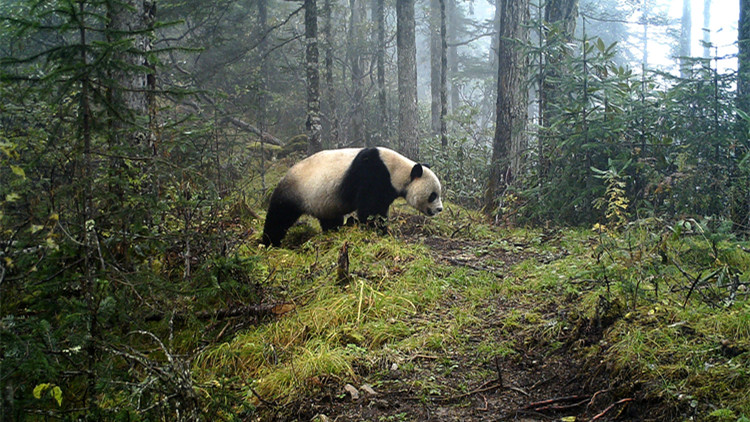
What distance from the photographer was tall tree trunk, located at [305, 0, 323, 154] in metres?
13.1

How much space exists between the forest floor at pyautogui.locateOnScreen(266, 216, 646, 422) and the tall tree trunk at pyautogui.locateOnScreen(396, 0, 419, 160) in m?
10.8

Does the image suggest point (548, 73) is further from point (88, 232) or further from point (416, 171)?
point (88, 232)

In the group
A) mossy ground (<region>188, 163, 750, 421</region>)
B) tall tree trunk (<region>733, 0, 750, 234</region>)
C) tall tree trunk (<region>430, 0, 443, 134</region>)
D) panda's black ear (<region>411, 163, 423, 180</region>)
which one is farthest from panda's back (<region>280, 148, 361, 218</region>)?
tall tree trunk (<region>430, 0, 443, 134</region>)

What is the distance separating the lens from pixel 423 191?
862cm

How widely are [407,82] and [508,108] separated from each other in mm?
5442

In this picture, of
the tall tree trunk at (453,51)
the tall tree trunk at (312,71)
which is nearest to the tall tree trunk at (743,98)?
the tall tree trunk at (312,71)

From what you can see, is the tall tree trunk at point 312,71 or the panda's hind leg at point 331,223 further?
the tall tree trunk at point 312,71

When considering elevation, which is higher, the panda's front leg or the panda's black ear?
the panda's black ear

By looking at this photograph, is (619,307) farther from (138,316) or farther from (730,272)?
(138,316)

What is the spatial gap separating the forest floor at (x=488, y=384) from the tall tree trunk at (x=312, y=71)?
9.18 m

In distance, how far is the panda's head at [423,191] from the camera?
857 centimetres

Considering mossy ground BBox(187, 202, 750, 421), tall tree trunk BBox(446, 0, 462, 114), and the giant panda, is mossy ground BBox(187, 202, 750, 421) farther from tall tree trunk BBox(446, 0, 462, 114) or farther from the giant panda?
tall tree trunk BBox(446, 0, 462, 114)

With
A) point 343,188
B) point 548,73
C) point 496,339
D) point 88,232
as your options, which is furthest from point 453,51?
point 88,232

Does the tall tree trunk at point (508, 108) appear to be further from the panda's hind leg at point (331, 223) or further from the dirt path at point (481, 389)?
the dirt path at point (481, 389)
